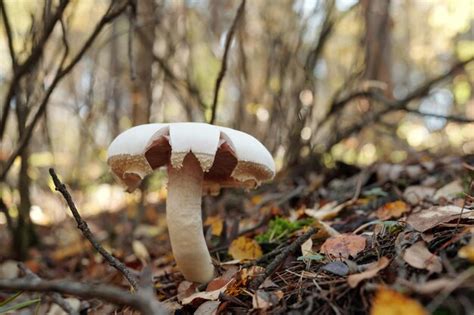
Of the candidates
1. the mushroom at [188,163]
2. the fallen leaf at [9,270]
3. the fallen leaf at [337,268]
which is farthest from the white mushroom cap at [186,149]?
the fallen leaf at [9,270]

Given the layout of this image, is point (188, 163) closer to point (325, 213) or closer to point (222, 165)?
point (222, 165)

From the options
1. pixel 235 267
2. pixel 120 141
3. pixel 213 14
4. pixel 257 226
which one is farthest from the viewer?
pixel 213 14

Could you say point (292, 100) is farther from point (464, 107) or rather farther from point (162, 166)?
point (464, 107)

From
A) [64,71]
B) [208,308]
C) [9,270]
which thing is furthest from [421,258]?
[9,270]

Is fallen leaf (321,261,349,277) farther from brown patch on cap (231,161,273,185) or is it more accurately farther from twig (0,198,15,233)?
twig (0,198,15,233)

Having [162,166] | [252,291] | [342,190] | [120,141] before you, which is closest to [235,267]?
[252,291]

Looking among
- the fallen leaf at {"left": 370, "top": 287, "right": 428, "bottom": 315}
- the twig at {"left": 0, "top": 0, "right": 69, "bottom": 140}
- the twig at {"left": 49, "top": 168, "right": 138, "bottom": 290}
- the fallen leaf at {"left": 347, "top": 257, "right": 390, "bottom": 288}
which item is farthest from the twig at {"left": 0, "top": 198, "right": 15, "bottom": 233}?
the fallen leaf at {"left": 370, "top": 287, "right": 428, "bottom": 315}

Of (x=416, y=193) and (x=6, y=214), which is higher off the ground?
(x=6, y=214)
